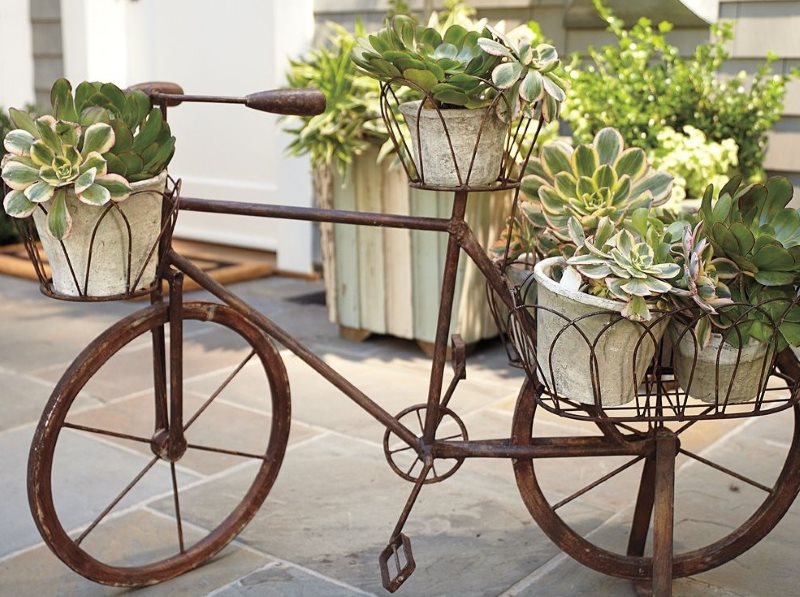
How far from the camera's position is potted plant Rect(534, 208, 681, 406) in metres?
1.71

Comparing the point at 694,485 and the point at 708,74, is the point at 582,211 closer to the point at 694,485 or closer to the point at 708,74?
the point at 694,485

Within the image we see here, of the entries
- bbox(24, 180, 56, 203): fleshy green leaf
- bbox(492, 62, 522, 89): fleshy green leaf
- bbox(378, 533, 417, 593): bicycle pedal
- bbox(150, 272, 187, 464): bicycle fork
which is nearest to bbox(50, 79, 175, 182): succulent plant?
bbox(24, 180, 56, 203): fleshy green leaf

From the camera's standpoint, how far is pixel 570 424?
324 cm

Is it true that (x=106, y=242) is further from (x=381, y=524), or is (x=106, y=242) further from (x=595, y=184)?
(x=381, y=524)

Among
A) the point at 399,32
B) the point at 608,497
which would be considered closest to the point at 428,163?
the point at 399,32

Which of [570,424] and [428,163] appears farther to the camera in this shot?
[570,424]

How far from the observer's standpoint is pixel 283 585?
228 cm

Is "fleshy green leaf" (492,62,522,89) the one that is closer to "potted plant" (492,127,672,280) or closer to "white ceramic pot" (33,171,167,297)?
"potted plant" (492,127,672,280)

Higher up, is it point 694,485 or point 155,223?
point 155,223

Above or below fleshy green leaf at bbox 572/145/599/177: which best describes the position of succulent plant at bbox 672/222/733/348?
below

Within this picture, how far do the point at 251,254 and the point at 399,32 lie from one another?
368 centimetres

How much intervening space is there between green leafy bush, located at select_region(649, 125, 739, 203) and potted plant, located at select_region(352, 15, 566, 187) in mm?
1566

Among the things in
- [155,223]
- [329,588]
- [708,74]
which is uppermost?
[708,74]

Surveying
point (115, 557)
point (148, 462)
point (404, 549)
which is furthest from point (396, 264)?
point (404, 549)
